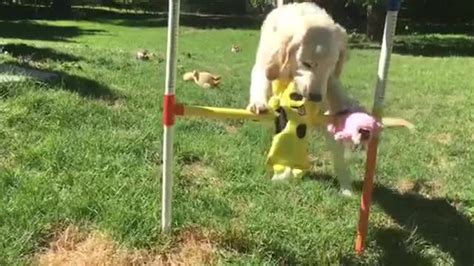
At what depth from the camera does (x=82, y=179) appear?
4.30 m

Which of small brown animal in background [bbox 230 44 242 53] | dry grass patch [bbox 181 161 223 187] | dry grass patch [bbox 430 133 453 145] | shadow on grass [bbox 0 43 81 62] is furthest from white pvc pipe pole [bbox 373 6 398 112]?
small brown animal in background [bbox 230 44 242 53]

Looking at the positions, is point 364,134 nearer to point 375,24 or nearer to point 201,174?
point 201,174

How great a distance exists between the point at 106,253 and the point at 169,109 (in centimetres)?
76

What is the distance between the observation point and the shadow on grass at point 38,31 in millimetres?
17906

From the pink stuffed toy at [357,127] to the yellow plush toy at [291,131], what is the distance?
141 millimetres

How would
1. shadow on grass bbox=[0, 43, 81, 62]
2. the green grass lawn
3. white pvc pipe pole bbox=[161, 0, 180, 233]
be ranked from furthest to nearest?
shadow on grass bbox=[0, 43, 81, 62]
the green grass lawn
white pvc pipe pole bbox=[161, 0, 180, 233]

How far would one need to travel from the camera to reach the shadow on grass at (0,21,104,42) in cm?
1791

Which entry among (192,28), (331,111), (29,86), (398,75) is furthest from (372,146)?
(192,28)

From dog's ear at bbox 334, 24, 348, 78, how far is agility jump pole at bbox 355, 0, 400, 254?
0.21 m

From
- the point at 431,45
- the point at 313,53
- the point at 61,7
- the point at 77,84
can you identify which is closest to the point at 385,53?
the point at 313,53

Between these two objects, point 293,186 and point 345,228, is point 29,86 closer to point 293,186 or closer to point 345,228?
point 293,186

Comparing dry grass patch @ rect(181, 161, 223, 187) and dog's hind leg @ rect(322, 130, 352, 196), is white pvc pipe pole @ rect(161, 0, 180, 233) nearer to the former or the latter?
dry grass patch @ rect(181, 161, 223, 187)

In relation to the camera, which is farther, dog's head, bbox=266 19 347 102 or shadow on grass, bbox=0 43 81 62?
shadow on grass, bbox=0 43 81 62

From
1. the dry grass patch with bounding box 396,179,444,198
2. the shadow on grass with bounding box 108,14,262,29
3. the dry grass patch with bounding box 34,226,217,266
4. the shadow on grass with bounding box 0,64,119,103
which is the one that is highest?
the shadow on grass with bounding box 0,64,119,103
